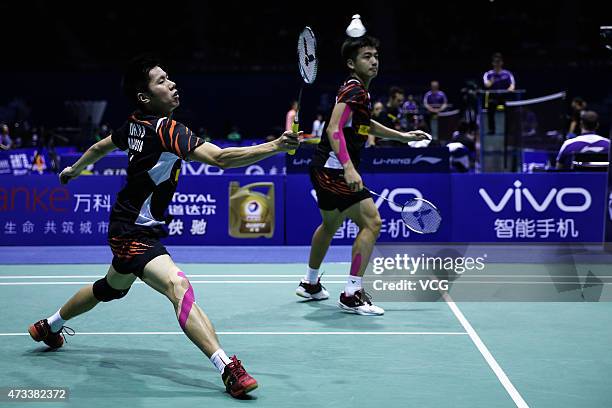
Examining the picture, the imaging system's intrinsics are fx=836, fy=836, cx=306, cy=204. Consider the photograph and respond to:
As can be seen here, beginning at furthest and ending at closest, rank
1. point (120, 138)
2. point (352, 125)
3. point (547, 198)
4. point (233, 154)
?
point (547, 198) → point (352, 125) → point (120, 138) → point (233, 154)

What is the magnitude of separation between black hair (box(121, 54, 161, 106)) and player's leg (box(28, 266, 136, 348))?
3.26ft

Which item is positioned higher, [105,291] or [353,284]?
[105,291]

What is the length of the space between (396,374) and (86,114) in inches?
733

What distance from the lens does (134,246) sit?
4344mm

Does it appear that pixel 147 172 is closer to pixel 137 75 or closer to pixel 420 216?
pixel 137 75

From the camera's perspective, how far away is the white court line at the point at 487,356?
402 cm

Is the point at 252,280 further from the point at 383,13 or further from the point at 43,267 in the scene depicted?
the point at 383,13

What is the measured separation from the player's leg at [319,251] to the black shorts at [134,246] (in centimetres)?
207

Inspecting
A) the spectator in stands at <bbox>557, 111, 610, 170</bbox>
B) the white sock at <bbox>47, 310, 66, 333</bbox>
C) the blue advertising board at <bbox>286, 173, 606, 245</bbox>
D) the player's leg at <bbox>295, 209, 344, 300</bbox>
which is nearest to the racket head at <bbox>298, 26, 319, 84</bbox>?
the player's leg at <bbox>295, 209, 344, 300</bbox>

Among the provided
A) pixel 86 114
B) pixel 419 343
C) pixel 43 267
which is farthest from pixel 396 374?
pixel 86 114

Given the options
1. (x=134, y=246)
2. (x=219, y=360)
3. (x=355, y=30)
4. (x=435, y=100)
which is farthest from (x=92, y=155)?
(x=435, y=100)

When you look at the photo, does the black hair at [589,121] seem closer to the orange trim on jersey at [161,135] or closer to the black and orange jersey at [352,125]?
the black and orange jersey at [352,125]

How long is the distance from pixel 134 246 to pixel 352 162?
7.37 ft

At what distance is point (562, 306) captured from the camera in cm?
639
